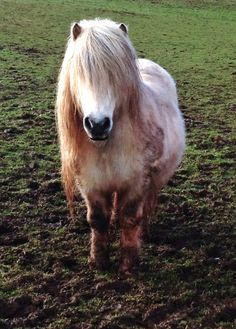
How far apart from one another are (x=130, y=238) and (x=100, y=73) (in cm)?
121

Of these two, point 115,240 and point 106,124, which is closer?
point 106,124

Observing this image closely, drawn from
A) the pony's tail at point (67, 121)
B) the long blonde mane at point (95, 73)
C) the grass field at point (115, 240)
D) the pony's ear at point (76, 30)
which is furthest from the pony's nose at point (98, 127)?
the grass field at point (115, 240)

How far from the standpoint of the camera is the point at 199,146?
630cm

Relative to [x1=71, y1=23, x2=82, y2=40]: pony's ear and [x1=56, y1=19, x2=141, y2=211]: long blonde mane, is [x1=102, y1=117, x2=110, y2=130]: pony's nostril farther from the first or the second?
[x1=71, y1=23, x2=82, y2=40]: pony's ear

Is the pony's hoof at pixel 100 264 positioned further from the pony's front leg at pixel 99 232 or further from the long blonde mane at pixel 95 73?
the long blonde mane at pixel 95 73

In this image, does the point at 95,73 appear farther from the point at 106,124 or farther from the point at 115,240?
the point at 115,240

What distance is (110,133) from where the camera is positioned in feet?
11.0

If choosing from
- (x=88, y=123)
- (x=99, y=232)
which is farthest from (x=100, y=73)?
(x=99, y=232)

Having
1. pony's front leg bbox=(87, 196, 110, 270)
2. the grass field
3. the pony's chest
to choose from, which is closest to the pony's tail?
the pony's chest

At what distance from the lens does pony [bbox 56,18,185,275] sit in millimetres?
3090

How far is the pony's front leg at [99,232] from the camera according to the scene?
3680mm

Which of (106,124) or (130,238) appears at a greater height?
(106,124)

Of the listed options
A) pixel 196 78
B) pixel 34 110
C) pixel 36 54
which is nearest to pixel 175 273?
pixel 34 110

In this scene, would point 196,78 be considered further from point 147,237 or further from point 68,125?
point 68,125
